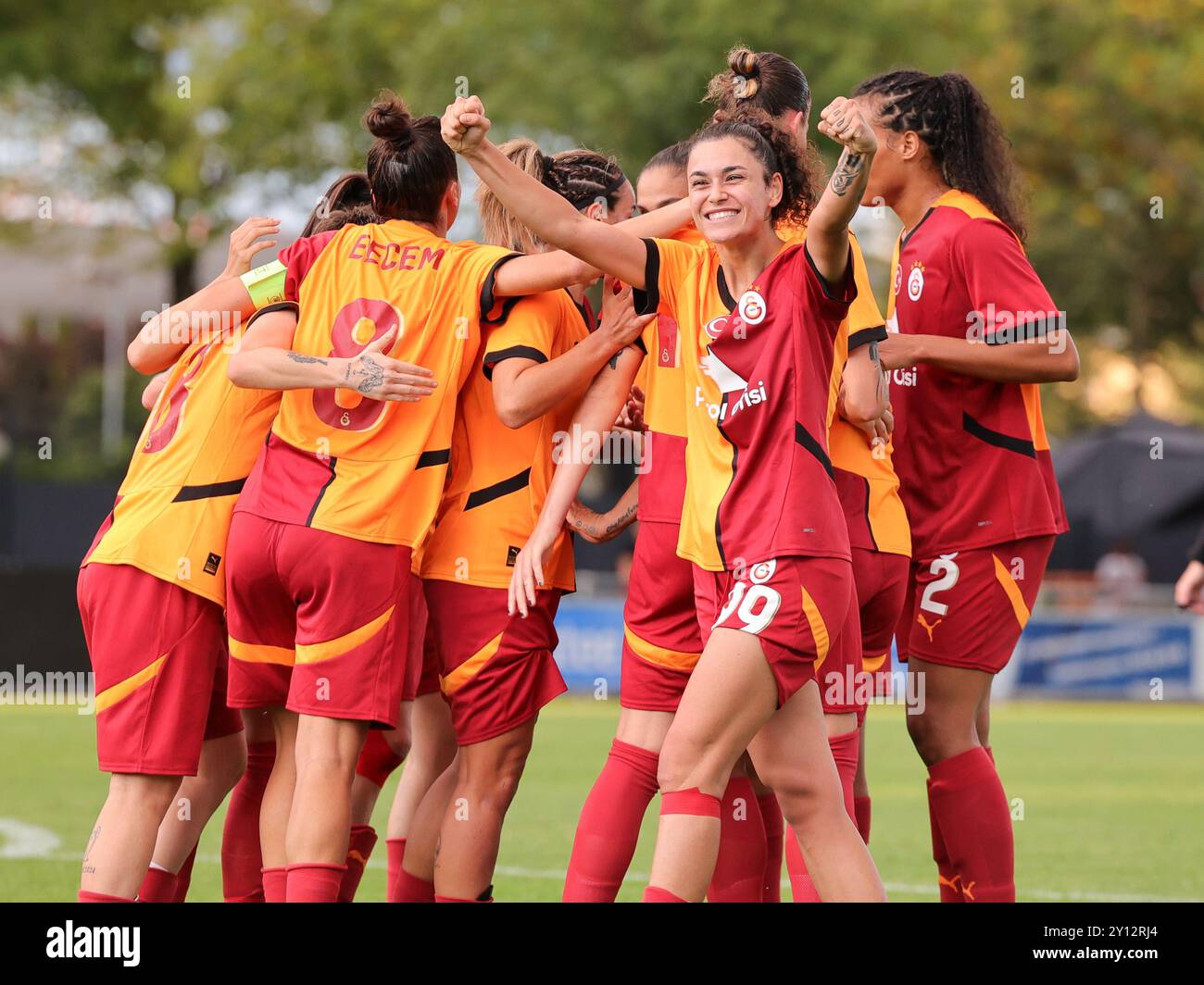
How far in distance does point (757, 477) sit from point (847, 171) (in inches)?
33.5

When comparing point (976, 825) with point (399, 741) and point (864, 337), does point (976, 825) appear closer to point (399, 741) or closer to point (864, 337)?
point (864, 337)

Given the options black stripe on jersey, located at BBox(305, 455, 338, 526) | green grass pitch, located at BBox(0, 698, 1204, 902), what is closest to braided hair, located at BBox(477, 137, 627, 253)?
black stripe on jersey, located at BBox(305, 455, 338, 526)

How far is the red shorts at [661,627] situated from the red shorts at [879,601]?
520mm

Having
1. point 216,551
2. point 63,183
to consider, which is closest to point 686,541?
point 216,551

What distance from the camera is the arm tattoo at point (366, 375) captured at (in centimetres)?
471

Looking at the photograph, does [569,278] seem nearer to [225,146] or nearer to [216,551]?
[216,551]

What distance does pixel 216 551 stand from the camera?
16.8 ft

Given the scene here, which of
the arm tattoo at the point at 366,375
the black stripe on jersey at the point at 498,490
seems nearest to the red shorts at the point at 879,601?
the black stripe on jersey at the point at 498,490

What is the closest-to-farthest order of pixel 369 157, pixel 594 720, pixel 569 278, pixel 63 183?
1. pixel 569 278
2. pixel 369 157
3. pixel 594 720
4. pixel 63 183

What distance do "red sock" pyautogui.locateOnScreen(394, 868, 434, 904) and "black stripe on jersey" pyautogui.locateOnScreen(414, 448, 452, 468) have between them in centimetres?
149

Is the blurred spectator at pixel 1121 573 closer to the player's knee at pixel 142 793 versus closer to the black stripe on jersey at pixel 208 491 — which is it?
the black stripe on jersey at pixel 208 491

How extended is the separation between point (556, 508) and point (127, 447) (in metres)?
24.8

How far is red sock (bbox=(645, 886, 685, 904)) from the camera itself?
418 centimetres

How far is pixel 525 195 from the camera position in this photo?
446 cm
